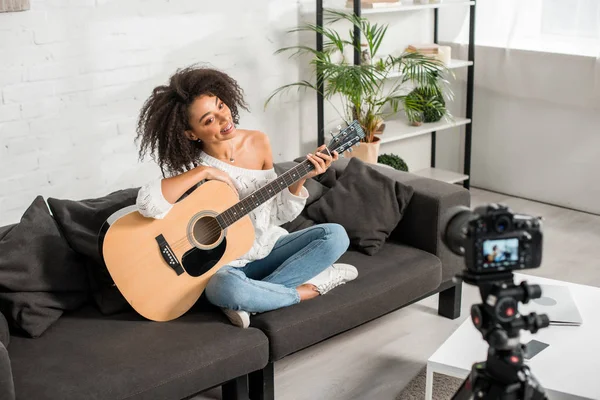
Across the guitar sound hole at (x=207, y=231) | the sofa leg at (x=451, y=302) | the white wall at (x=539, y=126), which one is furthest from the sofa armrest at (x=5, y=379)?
the white wall at (x=539, y=126)

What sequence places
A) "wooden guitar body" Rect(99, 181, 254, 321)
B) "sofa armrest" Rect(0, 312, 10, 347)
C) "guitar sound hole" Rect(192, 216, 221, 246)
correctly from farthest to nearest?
"guitar sound hole" Rect(192, 216, 221, 246)
"wooden guitar body" Rect(99, 181, 254, 321)
"sofa armrest" Rect(0, 312, 10, 347)

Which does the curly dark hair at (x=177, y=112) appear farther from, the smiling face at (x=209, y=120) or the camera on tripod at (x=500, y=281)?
the camera on tripod at (x=500, y=281)

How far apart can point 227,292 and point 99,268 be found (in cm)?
45

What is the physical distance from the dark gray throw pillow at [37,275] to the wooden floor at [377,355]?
0.59m

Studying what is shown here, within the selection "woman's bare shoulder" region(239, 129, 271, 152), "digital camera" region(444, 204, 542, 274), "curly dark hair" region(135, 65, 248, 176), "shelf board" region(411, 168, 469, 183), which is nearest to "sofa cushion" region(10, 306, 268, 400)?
"curly dark hair" region(135, 65, 248, 176)

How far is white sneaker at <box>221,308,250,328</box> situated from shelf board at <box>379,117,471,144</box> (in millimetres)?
1957

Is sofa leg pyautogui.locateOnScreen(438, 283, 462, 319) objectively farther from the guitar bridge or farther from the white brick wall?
the white brick wall

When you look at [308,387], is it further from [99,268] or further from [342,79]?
[342,79]

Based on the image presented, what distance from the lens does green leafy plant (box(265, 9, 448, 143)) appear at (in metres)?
4.02

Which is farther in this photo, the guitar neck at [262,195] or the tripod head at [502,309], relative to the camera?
the guitar neck at [262,195]

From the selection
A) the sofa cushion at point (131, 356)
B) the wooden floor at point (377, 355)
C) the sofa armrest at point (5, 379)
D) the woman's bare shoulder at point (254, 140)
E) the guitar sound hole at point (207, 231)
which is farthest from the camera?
the woman's bare shoulder at point (254, 140)

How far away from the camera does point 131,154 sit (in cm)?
382

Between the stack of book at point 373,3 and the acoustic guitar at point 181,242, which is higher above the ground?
the stack of book at point 373,3

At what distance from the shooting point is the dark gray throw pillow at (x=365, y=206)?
3188 millimetres
